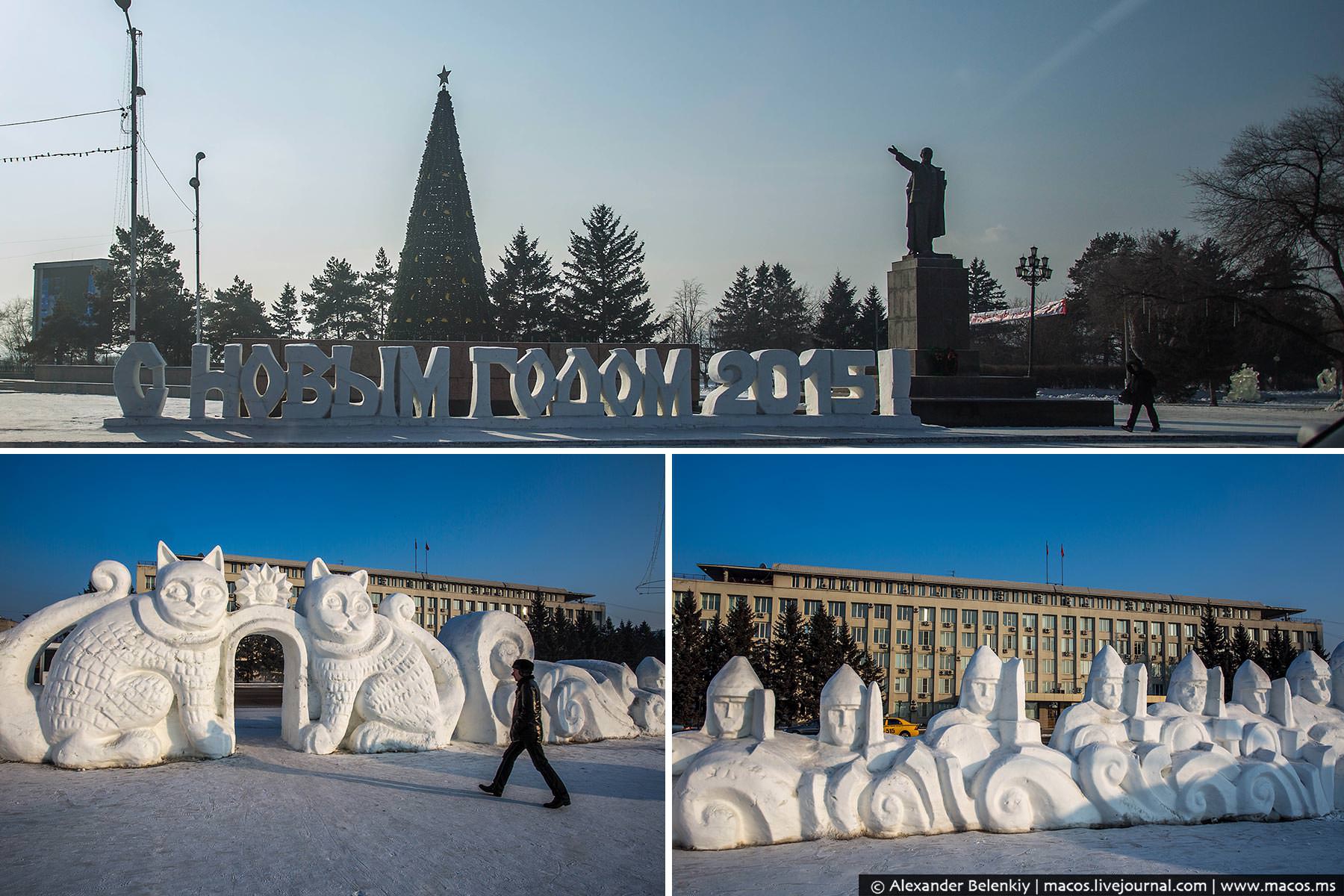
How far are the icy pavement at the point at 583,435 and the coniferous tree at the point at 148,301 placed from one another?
17477mm

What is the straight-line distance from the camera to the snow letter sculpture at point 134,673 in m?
4.33

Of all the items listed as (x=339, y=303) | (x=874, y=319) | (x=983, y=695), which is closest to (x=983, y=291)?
(x=874, y=319)

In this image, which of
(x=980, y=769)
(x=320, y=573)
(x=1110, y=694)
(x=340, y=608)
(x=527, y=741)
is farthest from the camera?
(x=320, y=573)

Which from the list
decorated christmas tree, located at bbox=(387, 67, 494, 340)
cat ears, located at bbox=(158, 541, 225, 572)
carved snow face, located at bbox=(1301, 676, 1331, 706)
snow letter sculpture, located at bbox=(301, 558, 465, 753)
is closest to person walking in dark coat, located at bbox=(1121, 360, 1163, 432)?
carved snow face, located at bbox=(1301, 676, 1331, 706)

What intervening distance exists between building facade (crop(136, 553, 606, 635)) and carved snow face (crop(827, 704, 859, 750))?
1.66 meters

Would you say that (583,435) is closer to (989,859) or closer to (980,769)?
(980,769)

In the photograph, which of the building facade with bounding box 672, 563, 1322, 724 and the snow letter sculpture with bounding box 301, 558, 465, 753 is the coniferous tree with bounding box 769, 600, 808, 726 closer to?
the building facade with bounding box 672, 563, 1322, 724

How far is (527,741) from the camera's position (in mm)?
4285

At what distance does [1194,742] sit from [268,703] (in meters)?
6.92

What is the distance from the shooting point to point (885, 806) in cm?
405

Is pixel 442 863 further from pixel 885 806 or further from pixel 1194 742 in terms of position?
pixel 1194 742

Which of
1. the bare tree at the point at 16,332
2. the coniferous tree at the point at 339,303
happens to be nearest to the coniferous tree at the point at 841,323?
the coniferous tree at the point at 339,303

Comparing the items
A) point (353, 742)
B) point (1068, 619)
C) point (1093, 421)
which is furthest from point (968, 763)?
point (1093, 421)

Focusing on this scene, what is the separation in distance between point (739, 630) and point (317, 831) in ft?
5.74
